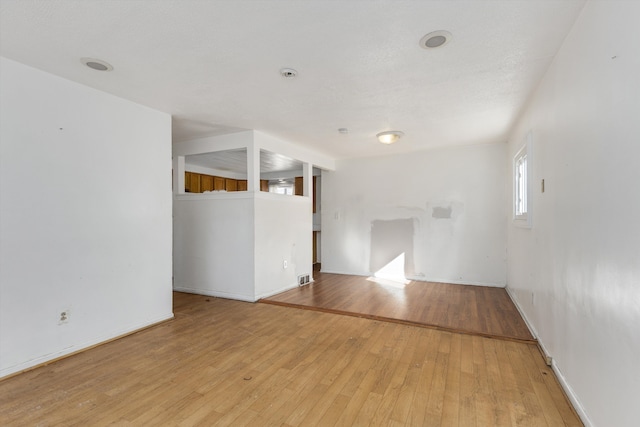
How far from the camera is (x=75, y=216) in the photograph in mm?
2670

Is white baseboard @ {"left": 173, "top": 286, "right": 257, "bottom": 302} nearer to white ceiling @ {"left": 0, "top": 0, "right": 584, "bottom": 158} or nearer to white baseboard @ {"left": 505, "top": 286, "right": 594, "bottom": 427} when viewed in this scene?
white ceiling @ {"left": 0, "top": 0, "right": 584, "bottom": 158}

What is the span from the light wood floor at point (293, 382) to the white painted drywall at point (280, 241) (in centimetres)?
130

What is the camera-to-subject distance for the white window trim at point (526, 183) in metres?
2.96

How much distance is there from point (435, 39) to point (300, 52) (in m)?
0.93

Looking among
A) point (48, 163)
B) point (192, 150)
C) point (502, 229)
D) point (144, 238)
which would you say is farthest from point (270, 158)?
point (502, 229)

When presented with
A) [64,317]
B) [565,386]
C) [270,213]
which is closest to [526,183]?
[565,386]

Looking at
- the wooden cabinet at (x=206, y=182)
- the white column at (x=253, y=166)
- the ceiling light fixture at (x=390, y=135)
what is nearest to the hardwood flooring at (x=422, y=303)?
the white column at (x=253, y=166)

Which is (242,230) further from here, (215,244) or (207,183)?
(207,183)

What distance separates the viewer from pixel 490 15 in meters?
1.75

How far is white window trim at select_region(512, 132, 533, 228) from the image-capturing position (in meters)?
2.96

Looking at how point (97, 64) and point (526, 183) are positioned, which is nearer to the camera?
point (97, 64)

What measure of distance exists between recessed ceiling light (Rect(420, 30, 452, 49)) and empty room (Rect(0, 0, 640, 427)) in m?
0.02

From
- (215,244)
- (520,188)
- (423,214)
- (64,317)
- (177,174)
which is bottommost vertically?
(64,317)

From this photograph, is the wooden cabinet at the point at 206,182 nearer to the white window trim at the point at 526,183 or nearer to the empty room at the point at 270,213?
the empty room at the point at 270,213
